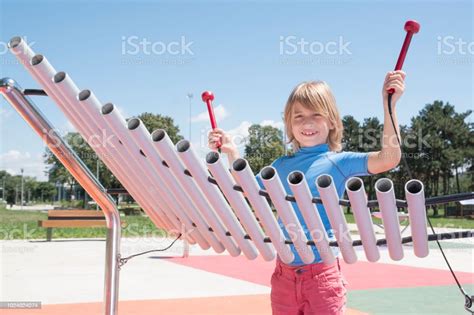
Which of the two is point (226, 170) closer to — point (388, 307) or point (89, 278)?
point (388, 307)

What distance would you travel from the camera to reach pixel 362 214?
1.74 meters

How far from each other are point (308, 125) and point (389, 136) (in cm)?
46

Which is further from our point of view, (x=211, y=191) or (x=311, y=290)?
(x=311, y=290)

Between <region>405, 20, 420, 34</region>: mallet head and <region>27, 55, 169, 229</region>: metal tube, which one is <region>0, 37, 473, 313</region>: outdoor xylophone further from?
<region>405, 20, 420, 34</region>: mallet head

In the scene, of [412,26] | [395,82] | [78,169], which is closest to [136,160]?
[78,169]

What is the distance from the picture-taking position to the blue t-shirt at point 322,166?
238 cm

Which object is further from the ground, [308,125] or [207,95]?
[207,95]

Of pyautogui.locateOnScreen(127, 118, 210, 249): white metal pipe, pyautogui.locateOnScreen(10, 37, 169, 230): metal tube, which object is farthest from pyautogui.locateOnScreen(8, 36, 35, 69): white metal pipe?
pyautogui.locateOnScreen(127, 118, 210, 249): white metal pipe

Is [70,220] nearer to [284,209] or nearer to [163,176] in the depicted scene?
[163,176]

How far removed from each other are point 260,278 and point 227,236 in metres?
6.19

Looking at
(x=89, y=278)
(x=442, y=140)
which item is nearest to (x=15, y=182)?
(x=442, y=140)

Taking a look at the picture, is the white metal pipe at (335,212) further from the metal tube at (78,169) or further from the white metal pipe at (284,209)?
the metal tube at (78,169)

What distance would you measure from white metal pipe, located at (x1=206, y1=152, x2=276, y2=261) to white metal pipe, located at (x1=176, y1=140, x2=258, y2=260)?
0.04 metres

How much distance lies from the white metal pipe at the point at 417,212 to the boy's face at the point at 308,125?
89cm
